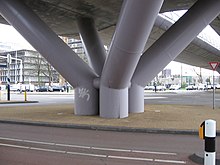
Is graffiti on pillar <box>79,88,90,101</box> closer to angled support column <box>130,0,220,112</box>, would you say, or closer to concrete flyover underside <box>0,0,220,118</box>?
concrete flyover underside <box>0,0,220,118</box>

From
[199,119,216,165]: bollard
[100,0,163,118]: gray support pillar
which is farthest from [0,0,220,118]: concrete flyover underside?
[199,119,216,165]: bollard

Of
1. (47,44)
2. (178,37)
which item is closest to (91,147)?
(47,44)

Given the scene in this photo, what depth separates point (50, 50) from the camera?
1523 cm

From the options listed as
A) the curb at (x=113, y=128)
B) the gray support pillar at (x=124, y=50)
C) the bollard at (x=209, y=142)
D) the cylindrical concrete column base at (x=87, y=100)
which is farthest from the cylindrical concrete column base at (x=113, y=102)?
the bollard at (x=209, y=142)

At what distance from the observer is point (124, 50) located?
12.6 metres

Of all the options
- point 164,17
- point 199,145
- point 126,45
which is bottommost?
point 199,145

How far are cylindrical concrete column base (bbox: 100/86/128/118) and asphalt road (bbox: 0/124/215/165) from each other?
10.8 feet

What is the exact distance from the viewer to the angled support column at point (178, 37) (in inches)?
618

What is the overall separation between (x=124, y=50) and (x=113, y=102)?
10.7 ft

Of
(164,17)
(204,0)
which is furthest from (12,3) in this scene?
(164,17)

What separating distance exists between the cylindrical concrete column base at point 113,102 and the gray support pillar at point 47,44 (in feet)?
4.28

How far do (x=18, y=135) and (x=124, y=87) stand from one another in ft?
19.4

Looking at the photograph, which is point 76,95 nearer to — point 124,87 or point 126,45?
point 124,87

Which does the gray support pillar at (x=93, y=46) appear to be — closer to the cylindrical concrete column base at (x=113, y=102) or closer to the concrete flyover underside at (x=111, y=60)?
the concrete flyover underside at (x=111, y=60)
